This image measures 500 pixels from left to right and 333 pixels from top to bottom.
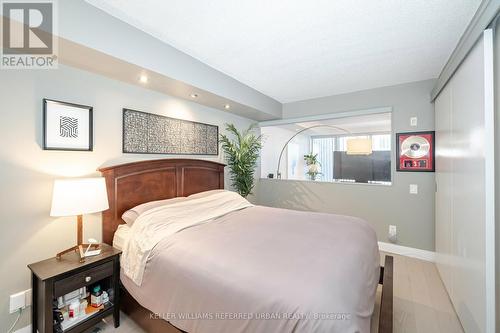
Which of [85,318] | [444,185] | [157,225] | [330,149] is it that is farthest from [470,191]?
[330,149]

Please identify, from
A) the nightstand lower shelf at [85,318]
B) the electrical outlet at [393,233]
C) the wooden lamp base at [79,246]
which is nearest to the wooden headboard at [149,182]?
the wooden lamp base at [79,246]

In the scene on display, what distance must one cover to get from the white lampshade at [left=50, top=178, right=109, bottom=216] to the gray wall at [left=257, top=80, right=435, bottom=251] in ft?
10.4

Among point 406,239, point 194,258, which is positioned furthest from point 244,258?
point 406,239

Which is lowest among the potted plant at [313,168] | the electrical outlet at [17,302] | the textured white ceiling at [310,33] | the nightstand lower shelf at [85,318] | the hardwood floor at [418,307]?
the hardwood floor at [418,307]

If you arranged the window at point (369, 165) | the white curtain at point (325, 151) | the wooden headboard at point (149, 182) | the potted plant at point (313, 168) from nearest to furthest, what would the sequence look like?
1. the wooden headboard at point (149, 182)
2. the window at point (369, 165)
3. the potted plant at point (313, 168)
4. the white curtain at point (325, 151)

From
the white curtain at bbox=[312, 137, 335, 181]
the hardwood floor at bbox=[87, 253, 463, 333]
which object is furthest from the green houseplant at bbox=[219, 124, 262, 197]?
the white curtain at bbox=[312, 137, 335, 181]

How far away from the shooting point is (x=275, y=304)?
107cm

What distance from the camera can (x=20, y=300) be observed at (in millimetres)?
1669

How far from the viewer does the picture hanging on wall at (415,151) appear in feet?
9.73

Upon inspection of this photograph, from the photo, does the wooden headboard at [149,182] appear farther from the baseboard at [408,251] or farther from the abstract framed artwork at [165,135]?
the baseboard at [408,251]

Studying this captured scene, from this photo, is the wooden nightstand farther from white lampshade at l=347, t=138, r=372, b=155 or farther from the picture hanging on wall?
the picture hanging on wall

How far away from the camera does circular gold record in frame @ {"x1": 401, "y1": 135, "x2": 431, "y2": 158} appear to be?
9.84ft

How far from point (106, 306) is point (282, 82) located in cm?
317

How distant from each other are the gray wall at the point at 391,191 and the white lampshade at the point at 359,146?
1.53ft
